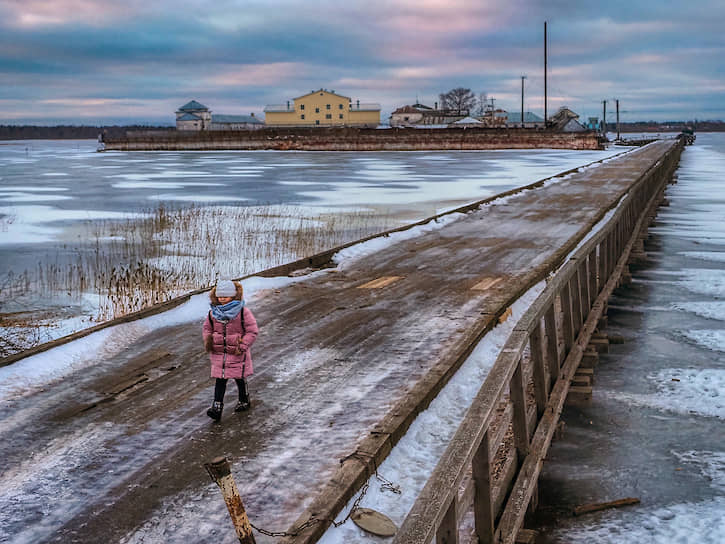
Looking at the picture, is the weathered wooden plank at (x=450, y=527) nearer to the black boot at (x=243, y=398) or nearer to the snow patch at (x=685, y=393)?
the black boot at (x=243, y=398)

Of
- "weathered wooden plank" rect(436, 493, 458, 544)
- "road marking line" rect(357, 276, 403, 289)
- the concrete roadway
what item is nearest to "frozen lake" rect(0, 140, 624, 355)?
the concrete roadway

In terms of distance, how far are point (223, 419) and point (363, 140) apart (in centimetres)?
8350

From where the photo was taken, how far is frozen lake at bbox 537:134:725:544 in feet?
19.5

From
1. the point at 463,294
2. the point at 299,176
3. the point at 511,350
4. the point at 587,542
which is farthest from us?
the point at 299,176

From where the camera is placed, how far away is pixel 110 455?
5465 millimetres

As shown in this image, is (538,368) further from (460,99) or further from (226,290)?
(460,99)

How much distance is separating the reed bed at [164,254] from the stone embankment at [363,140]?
6332cm

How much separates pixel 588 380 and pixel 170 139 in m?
90.4

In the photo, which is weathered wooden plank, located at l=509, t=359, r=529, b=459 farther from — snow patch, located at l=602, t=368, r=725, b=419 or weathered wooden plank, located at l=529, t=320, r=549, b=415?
snow patch, located at l=602, t=368, r=725, b=419

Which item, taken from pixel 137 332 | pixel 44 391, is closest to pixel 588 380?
pixel 137 332

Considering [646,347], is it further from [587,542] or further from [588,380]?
[587,542]

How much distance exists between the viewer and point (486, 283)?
36.9ft

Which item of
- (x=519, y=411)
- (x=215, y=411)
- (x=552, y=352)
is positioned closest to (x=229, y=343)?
(x=215, y=411)

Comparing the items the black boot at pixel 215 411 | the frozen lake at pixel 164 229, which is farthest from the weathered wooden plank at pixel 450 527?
the frozen lake at pixel 164 229
